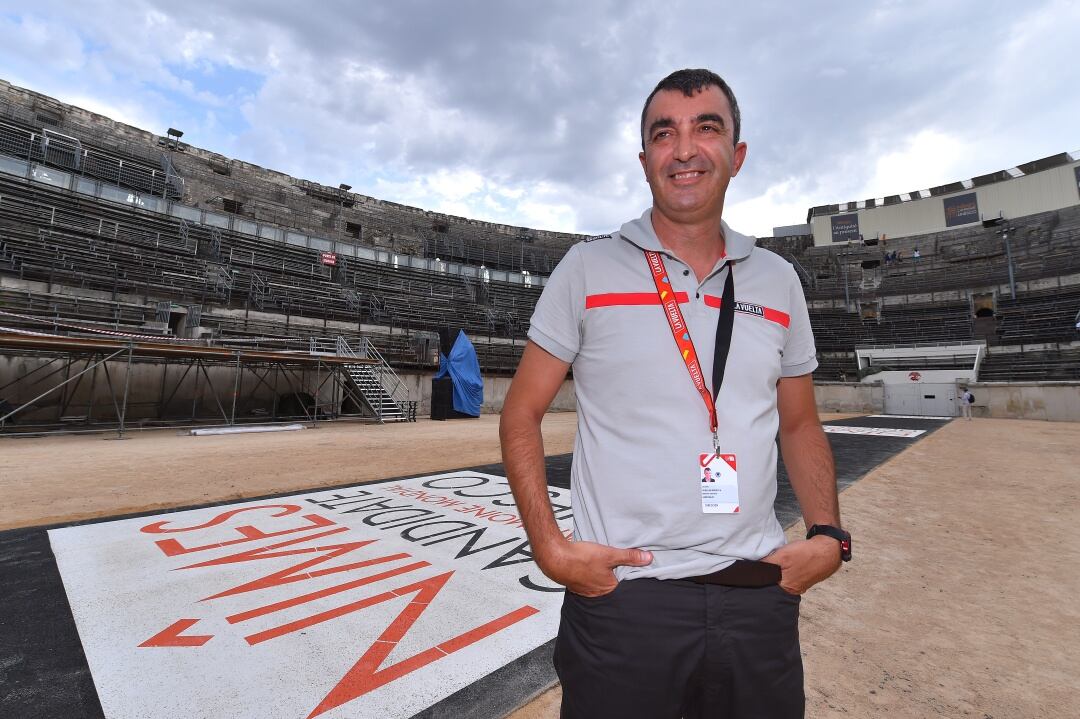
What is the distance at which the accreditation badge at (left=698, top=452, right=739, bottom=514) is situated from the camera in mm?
983

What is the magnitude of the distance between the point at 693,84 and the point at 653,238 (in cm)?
44

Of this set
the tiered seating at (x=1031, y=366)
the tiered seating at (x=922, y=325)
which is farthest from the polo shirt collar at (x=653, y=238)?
the tiered seating at (x=922, y=325)

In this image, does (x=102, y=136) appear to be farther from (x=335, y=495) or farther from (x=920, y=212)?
(x=920, y=212)

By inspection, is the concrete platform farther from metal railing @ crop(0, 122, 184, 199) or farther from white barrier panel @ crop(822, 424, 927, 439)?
metal railing @ crop(0, 122, 184, 199)

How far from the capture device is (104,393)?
12250 millimetres

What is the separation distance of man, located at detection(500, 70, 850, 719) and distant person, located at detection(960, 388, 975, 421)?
2503 cm

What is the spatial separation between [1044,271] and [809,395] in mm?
38224

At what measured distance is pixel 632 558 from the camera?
94 cm

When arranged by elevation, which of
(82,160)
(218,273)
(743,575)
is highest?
(82,160)

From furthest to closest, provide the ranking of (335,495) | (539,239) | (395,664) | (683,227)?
(539,239) → (335,495) → (395,664) → (683,227)

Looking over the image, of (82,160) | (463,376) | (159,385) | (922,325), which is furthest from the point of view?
(922,325)

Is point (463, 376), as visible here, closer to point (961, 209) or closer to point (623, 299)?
point (623, 299)

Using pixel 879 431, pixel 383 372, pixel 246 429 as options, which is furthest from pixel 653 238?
pixel 383 372

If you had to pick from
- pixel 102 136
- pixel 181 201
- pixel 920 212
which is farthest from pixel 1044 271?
pixel 102 136
